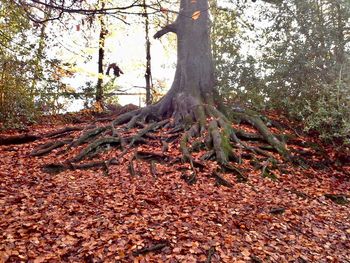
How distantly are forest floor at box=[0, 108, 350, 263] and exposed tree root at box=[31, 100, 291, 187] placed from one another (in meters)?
0.16

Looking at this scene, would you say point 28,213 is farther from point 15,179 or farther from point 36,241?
point 15,179

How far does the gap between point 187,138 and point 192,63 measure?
2.99 m

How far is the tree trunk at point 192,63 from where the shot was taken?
9.97 m

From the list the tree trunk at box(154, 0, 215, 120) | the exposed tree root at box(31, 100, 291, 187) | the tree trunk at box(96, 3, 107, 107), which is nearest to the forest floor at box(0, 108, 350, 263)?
the exposed tree root at box(31, 100, 291, 187)

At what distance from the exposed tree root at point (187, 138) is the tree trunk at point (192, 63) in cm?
27

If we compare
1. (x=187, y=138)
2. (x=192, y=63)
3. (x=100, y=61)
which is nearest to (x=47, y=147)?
(x=187, y=138)

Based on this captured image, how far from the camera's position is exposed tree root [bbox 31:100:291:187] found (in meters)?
7.30

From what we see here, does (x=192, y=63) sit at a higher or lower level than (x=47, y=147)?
higher

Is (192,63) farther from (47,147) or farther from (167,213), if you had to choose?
(167,213)

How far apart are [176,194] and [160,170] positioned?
3.76ft

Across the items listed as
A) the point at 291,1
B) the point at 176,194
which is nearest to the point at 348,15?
the point at 291,1

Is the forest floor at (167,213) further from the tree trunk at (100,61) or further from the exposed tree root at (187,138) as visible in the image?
the tree trunk at (100,61)

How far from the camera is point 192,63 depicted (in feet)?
33.2

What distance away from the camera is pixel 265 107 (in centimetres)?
1058
